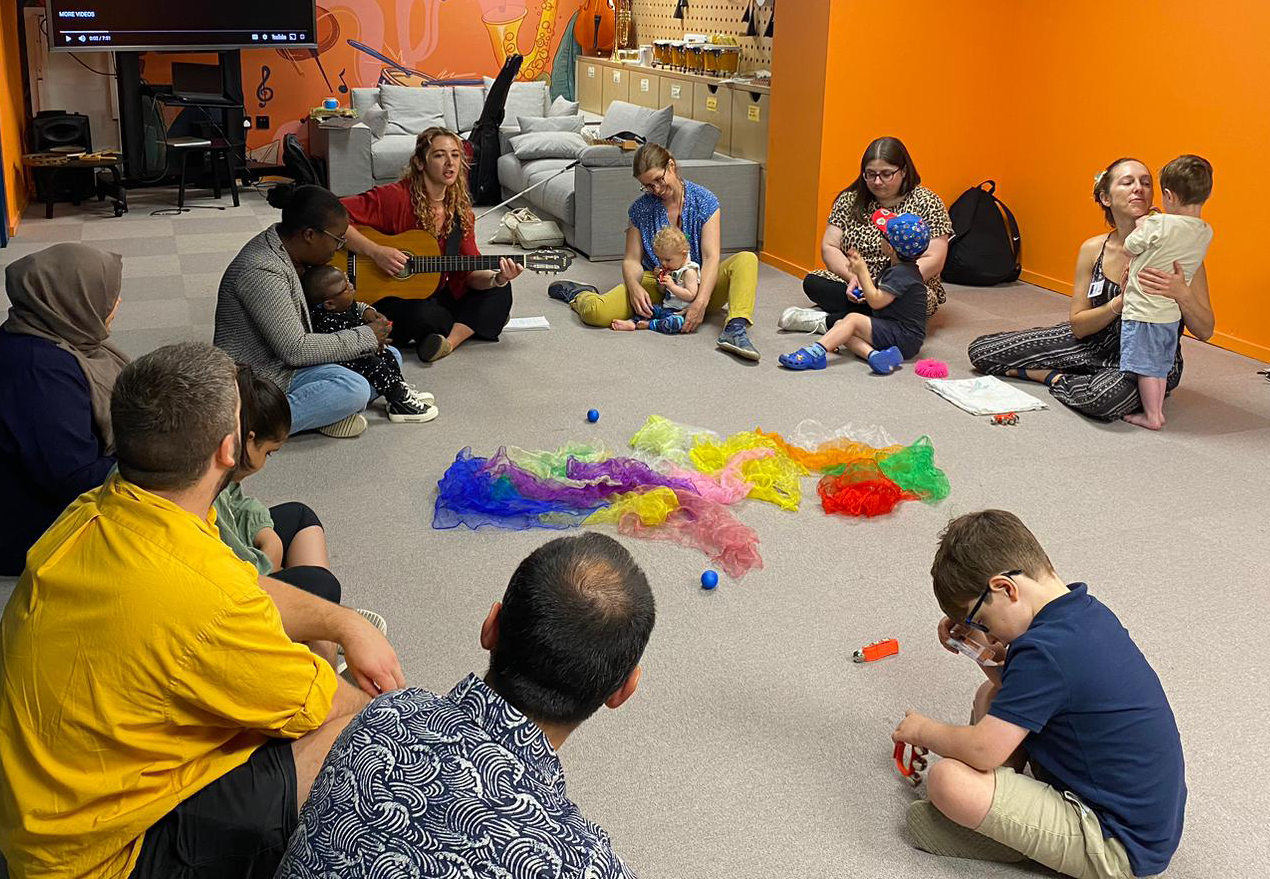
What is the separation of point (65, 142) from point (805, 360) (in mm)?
6374

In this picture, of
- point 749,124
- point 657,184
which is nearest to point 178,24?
point 749,124

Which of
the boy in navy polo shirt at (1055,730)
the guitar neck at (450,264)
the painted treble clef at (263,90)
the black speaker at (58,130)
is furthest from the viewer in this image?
the painted treble clef at (263,90)

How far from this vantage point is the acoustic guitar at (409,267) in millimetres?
4828

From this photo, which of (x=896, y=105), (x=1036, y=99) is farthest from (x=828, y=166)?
(x=1036, y=99)

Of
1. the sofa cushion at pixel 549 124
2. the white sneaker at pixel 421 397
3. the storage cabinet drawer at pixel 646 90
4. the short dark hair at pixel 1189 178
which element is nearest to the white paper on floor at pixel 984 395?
the short dark hair at pixel 1189 178

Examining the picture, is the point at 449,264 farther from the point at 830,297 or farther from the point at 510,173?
the point at 510,173

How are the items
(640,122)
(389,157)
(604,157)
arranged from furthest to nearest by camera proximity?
1. (389,157)
2. (640,122)
3. (604,157)

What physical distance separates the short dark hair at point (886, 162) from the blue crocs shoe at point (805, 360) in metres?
0.80

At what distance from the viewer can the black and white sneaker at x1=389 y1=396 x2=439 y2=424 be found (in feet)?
13.9

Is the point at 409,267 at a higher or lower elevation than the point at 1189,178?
lower

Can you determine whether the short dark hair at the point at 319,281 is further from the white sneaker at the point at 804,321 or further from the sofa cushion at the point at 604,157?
the sofa cushion at the point at 604,157

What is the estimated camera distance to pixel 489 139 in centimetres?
882

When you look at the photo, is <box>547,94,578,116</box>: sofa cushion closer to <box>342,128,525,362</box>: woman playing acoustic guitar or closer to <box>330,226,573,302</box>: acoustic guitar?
<box>342,128,525,362</box>: woman playing acoustic guitar

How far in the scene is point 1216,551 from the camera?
3.28 metres
